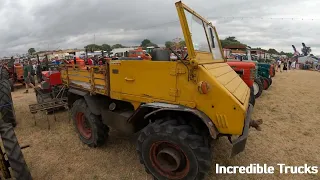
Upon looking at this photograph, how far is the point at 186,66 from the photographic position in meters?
3.22

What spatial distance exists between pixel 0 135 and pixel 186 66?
2.76 meters

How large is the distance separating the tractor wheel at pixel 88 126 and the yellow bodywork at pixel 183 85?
0.79 metres

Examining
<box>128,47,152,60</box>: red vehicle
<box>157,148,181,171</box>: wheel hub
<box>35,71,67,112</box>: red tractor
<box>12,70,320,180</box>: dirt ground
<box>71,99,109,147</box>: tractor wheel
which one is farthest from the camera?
<box>35,71,67,112</box>: red tractor

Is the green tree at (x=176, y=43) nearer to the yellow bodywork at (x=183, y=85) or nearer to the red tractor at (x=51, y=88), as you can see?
the yellow bodywork at (x=183, y=85)

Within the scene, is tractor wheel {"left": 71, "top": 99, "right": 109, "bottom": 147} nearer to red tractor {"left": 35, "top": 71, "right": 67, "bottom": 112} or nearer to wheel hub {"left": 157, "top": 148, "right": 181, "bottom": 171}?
wheel hub {"left": 157, "top": 148, "right": 181, "bottom": 171}

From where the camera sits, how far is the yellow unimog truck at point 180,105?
3080mm

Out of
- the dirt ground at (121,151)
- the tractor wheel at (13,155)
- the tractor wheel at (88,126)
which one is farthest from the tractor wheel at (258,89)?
the tractor wheel at (13,155)

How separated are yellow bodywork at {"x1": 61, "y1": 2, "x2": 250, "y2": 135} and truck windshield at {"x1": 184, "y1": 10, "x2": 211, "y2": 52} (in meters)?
0.11

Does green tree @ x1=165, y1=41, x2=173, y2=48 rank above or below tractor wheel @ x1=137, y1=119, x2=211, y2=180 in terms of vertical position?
above

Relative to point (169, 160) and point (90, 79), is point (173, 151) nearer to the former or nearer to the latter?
point (169, 160)

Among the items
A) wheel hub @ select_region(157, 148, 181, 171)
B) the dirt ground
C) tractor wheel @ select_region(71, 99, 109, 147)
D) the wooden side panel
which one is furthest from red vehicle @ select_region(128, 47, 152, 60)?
the dirt ground

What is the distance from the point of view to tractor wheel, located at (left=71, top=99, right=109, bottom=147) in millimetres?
4633

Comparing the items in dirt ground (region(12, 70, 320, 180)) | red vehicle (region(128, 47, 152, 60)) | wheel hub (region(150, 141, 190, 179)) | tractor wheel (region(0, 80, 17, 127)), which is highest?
red vehicle (region(128, 47, 152, 60))

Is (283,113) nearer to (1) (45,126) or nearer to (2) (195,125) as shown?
(2) (195,125)
